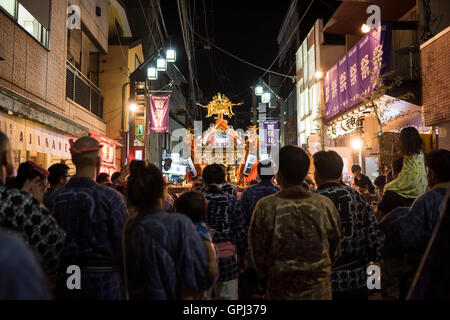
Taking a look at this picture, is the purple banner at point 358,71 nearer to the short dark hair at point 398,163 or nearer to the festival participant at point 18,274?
the short dark hair at point 398,163

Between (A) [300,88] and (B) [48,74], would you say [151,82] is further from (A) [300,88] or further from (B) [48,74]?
(B) [48,74]

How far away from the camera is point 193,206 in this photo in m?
3.32

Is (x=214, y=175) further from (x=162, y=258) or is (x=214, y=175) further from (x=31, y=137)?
(x=31, y=137)

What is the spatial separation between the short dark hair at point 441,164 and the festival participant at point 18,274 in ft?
10.7

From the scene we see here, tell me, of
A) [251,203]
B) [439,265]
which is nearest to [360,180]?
[251,203]

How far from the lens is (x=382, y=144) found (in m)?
10.3

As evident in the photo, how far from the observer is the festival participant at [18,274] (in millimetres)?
957

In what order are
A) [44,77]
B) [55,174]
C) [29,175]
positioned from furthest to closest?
1. [44,77]
2. [55,174]
3. [29,175]

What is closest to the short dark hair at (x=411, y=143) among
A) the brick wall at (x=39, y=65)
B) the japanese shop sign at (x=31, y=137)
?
the japanese shop sign at (x=31, y=137)

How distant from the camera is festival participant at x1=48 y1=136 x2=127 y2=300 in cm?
294

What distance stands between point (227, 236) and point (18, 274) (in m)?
3.46

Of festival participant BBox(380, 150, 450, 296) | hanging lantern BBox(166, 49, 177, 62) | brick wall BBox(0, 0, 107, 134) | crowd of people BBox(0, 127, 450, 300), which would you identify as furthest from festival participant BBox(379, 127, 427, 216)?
hanging lantern BBox(166, 49, 177, 62)

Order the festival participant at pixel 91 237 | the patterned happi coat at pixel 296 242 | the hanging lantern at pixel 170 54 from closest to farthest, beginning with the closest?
the patterned happi coat at pixel 296 242, the festival participant at pixel 91 237, the hanging lantern at pixel 170 54

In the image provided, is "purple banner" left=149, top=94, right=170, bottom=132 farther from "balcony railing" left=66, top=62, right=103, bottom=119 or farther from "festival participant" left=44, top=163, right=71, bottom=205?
"festival participant" left=44, top=163, right=71, bottom=205
